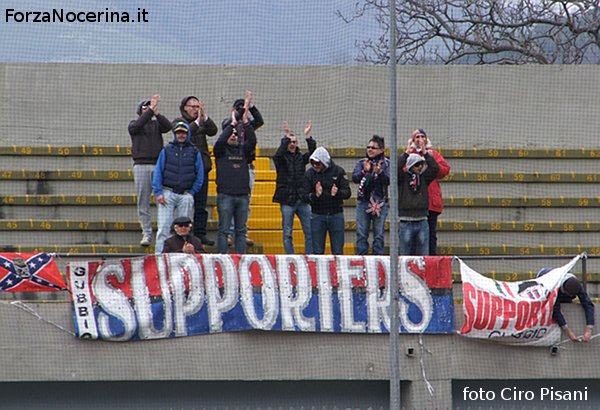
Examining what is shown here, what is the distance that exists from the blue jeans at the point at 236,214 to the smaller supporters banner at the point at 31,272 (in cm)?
191

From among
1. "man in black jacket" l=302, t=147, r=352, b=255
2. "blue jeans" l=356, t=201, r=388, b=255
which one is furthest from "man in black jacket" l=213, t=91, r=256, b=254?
"blue jeans" l=356, t=201, r=388, b=255

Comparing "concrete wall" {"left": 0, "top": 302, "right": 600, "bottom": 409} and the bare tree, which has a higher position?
the bare tree

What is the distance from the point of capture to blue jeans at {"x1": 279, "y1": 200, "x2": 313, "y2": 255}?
39.0 feet

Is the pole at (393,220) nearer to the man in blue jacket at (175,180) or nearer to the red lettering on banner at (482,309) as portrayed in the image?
the red lettering on banner at (482,309)

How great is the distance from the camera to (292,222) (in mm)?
12000

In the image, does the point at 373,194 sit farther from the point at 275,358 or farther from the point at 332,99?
the point at 332,99

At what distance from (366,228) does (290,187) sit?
891mm

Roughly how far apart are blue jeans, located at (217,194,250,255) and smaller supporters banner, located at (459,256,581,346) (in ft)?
7.63

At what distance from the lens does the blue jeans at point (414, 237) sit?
11.4 meters

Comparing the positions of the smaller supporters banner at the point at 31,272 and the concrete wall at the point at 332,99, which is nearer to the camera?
the smaller supporters banner at the point at 31,272

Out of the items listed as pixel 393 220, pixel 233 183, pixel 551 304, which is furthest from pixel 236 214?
pixel 393 220

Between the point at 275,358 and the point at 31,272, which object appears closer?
the point at 31,272

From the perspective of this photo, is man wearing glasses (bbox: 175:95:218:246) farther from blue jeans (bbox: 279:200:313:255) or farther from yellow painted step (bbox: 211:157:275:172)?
yellow painted step (bbox: 211:157:275:172)

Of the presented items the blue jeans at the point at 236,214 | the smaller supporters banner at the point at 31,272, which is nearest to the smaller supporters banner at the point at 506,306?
the blue jeans at the point at 236,214
